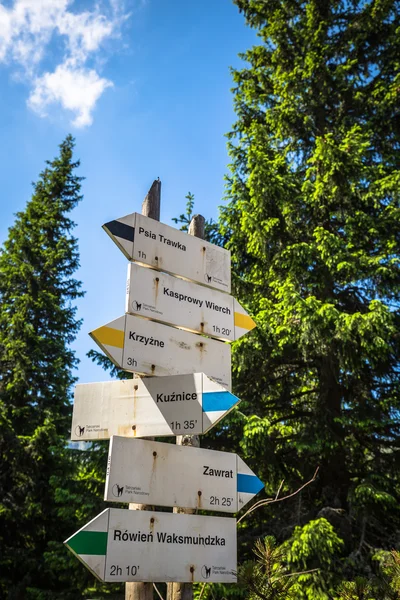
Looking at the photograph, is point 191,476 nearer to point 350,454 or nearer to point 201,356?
point 201,356

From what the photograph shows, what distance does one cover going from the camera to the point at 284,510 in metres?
8.09

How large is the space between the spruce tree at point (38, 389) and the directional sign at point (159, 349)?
7289 mm

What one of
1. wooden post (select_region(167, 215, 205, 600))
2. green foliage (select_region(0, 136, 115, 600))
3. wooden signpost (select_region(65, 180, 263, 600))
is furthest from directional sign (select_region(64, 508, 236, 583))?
green foliage (select_region(0, 136, 115, 600))

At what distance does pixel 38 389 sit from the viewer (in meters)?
13.5

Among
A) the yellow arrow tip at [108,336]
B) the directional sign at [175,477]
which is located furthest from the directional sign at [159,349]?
the directional sign at [175,477]

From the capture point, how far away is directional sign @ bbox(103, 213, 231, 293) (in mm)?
3385

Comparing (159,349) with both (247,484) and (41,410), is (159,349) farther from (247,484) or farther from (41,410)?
(41,410)

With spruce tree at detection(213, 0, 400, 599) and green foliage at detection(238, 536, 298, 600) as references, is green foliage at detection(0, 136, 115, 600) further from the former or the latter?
green foliage at detection(238, 536, 298, 600)

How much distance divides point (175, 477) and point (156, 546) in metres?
0.39

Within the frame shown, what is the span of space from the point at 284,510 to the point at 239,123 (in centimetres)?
784

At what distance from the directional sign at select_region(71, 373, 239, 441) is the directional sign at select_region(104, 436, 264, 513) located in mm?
152

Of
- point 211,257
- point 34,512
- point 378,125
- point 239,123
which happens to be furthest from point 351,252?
point 34,512

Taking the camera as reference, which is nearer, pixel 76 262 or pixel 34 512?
pixel 34 512

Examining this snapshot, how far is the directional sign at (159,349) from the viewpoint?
3.07 metres
